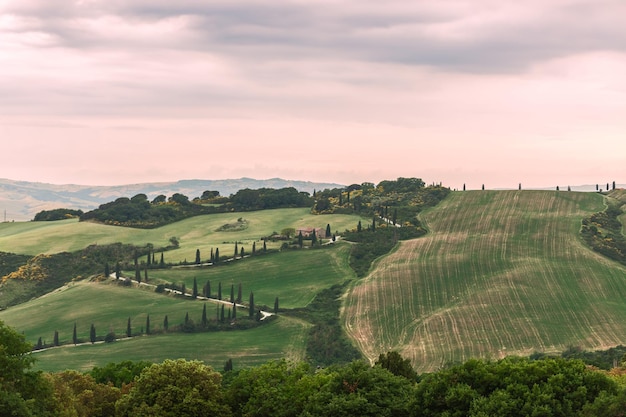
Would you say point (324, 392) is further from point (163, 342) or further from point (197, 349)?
point (163, 342)

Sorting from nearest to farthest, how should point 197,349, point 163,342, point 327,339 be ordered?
point 197,349
point 163,342
point 327,339

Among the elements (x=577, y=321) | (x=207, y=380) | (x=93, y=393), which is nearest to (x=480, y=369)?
(x=207, y=380)

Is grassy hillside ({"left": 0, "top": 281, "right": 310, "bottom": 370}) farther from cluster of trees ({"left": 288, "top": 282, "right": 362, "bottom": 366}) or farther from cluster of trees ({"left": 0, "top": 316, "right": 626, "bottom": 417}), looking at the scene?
cluster of trees ({"left": 0, "top": 316, "right": 626, "bottom": 417})

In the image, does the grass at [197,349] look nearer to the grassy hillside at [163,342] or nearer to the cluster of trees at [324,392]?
the grassy hillside at [163,342]

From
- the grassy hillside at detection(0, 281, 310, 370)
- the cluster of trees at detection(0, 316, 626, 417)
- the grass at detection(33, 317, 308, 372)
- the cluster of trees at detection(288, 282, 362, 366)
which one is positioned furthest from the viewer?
the cluster of trees at detection(288, 282, 362, 366)

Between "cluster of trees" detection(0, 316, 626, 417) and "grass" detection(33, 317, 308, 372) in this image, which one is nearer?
"cluster of trees" detection(0, 316, 626, 417)

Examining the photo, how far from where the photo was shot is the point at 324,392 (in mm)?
84375

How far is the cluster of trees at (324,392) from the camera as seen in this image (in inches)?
3029

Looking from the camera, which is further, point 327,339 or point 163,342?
point 327,339

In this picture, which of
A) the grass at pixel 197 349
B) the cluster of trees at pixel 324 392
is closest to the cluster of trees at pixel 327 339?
the grass at pixel 197 349

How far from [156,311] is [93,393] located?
107011mm

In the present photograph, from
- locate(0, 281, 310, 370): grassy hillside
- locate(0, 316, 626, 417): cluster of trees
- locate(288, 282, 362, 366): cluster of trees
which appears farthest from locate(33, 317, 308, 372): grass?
locate(0, 316, 626, 417): cluster of trees

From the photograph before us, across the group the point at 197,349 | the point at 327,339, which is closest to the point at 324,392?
the point at 197,349

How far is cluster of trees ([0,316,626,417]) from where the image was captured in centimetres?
7694
